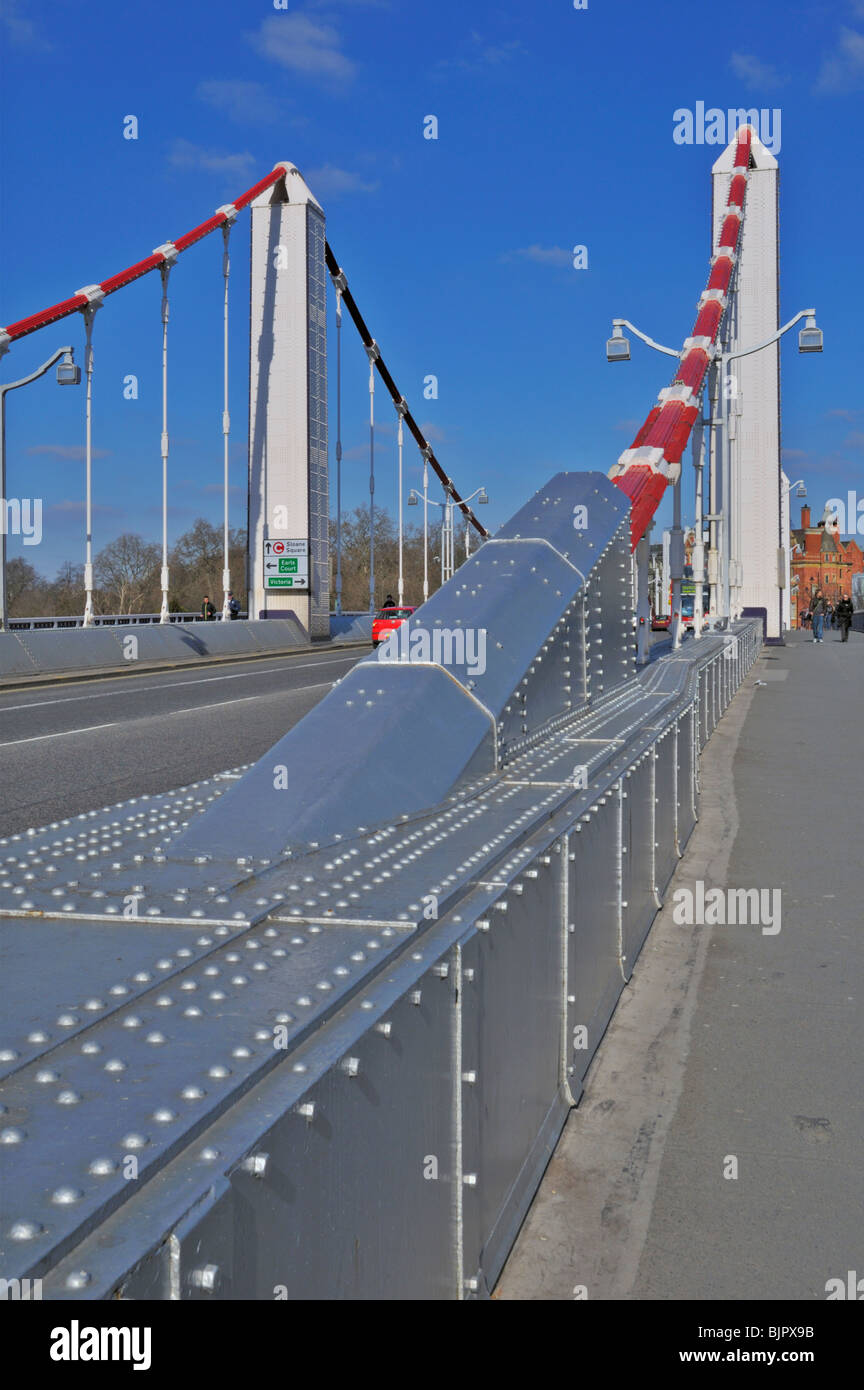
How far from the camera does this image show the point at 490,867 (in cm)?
267

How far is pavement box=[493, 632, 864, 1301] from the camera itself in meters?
2.65

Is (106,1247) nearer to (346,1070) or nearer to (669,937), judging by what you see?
(346,1070)

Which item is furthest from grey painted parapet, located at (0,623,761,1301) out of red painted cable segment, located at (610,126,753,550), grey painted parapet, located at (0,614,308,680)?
grey painted parapet, located at (0,614,308,680)

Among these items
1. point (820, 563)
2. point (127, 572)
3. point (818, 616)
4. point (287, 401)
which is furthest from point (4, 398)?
point (820, 563)

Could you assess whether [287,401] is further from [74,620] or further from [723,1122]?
[723,1122]

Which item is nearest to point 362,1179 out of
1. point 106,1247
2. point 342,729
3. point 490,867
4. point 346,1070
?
point 346,1070

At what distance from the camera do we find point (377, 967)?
76.8 inches

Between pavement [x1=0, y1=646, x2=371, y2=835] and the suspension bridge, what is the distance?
130 inches

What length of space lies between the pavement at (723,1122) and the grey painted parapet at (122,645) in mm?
16167

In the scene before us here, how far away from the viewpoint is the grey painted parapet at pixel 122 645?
69.1 ft

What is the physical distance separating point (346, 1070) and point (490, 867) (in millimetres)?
1093

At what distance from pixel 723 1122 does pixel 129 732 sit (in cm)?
953

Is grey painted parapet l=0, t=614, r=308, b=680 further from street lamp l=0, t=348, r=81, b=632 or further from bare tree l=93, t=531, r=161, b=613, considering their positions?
bare tree l=93, t=531, r=161, b=613

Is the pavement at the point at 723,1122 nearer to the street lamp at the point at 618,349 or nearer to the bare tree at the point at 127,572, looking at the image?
the street lamp at the point at 618,349
